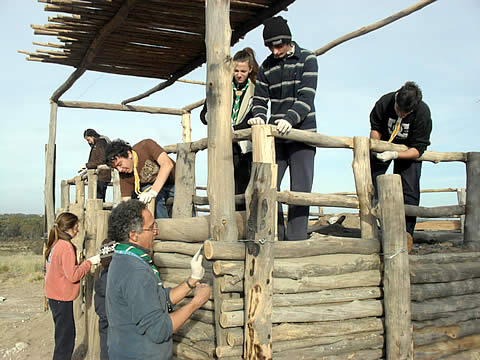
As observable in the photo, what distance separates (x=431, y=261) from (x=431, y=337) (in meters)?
0.77

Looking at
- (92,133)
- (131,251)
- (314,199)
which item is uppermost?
(92,133)

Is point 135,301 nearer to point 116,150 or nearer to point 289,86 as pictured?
point 116,150

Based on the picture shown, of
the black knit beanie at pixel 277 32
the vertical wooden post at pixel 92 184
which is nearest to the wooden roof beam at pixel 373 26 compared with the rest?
the black knit beanie at pixel 277 32

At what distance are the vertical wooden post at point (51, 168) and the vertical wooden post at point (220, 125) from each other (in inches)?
263

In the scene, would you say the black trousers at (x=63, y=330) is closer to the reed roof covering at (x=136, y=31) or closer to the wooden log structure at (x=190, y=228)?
the wooden log structure at (x=190, y=228)

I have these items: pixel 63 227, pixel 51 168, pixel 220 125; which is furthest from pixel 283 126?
pixel 51 168

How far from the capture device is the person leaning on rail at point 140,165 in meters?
5.39

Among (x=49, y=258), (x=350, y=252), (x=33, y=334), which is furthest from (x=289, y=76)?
(x=33, y=334)

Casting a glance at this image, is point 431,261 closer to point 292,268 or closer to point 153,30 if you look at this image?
point 292,268

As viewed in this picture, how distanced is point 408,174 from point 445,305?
1547 millimetres

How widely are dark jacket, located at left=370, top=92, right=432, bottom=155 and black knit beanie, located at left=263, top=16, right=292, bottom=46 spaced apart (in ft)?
5.23

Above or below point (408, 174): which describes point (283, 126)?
above

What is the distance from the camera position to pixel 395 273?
183 inches

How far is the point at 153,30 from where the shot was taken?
23.7 feet
